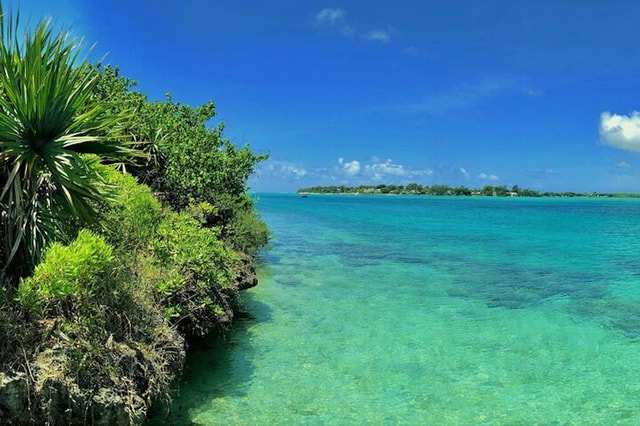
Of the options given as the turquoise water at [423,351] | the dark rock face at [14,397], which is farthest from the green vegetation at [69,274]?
the turquoise water at [423,351]

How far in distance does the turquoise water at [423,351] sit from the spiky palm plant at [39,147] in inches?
122

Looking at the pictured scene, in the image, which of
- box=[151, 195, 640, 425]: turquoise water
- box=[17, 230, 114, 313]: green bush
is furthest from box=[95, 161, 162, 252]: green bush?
box=[151, 195, 640, 425]: turquoise water

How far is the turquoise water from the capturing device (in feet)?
24.3

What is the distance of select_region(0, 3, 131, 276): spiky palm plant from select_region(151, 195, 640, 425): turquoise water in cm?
310

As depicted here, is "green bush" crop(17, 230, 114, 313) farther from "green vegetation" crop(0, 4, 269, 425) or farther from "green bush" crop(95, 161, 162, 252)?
"green bush" crop(95, 161, 162, 252)

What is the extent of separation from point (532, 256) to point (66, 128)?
25419mm

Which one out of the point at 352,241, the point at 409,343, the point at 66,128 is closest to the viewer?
the point at 66,128

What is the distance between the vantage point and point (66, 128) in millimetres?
6027

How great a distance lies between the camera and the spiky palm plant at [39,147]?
5.61 metres

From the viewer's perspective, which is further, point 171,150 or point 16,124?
point 171,150

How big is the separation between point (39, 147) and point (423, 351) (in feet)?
26.8

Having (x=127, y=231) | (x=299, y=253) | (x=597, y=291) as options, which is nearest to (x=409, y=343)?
(x=127, y=231)

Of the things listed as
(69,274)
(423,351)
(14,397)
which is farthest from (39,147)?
(423,351)

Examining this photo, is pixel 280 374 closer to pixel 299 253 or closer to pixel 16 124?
pixel 16 124
